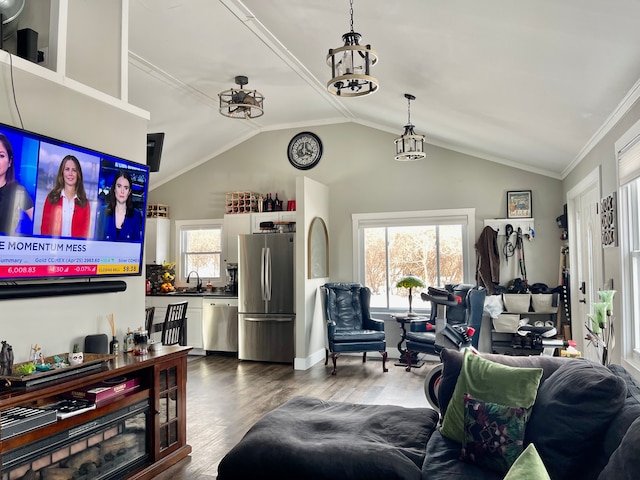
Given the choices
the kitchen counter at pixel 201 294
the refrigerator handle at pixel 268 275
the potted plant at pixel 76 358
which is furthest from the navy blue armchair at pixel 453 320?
the potted plant at pixel 76 358

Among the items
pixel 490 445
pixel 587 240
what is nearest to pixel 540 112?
pixel 587 240

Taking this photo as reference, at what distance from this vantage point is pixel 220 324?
703cm

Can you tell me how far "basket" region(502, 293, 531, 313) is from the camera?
19.5 ft

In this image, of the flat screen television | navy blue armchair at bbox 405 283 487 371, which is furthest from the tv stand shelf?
navy blue armchair at bbox 405 283 487 371

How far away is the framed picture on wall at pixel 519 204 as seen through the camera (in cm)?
623

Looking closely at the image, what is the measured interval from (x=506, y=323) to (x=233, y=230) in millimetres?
4026

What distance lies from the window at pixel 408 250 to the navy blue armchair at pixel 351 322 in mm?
514

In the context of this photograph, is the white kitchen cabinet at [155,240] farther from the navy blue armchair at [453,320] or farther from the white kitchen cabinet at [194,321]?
the navy blue armchair at [453,320]

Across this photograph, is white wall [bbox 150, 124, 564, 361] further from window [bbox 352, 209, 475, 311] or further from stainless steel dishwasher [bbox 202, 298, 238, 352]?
stainless steel dishwasher [bbox 202, 298, 238, 352]

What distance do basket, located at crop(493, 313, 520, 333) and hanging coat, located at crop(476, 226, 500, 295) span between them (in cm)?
35

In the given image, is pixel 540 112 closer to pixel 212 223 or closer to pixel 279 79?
pixel 279 79

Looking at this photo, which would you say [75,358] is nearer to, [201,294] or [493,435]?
[493,435]

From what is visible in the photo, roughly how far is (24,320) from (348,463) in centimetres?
189

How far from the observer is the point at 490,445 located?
2.06 m
